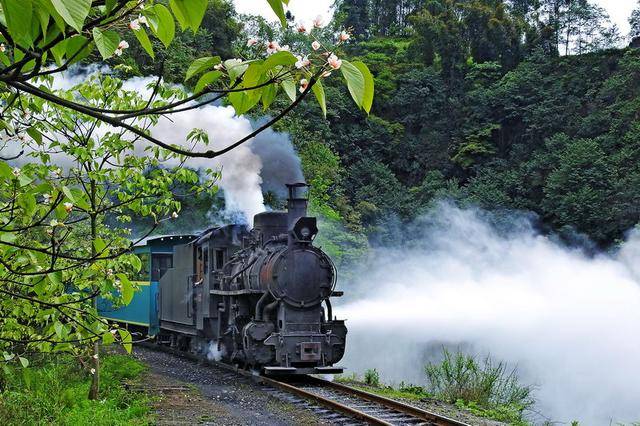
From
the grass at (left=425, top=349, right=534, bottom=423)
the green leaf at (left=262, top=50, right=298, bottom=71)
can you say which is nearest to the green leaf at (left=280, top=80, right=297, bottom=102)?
the green leaf at (left=262, top=50, right=298, bottom=71)

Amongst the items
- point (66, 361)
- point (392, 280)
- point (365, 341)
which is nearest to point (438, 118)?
point (392, 280)

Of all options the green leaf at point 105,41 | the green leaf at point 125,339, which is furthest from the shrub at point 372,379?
the green leaf at point 105,41

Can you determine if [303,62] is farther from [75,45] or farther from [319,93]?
[75,45]

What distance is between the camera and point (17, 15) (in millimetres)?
1532

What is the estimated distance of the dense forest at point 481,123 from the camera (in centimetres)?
3975

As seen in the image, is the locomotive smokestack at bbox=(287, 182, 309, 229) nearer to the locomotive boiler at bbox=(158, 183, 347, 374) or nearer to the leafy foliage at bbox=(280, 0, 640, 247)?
the locomotive boiler at bbox=(158, 183, 347, 374)

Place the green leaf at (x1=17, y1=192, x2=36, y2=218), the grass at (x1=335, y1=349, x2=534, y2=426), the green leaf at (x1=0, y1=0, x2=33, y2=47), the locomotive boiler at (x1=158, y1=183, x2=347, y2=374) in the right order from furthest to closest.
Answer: the locomotive boiler at (x1=158, y1=183, x2=347, y2=374) → the grass at (x1=335, y1=349, x2=534, y2=426) → the green leaf at (x1=17, y1=192, x2=36, y2=218) → the green leaf at (x1=0, y1=0, x2=33, y2=47)

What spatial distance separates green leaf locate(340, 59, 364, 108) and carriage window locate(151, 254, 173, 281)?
20433mm

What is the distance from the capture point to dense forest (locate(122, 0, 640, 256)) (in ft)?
130

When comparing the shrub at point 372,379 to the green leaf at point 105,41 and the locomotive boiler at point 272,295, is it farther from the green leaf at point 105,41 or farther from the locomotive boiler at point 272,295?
the green leaf at point 105,41

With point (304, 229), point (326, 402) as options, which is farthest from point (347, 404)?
point (304, 229)

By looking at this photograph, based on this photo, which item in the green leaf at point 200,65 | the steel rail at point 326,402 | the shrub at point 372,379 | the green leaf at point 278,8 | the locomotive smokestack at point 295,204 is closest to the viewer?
the green leaf at point 278,8

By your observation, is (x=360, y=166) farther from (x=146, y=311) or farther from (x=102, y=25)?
(x=102, y=25)

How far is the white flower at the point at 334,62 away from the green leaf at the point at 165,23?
41 cm
